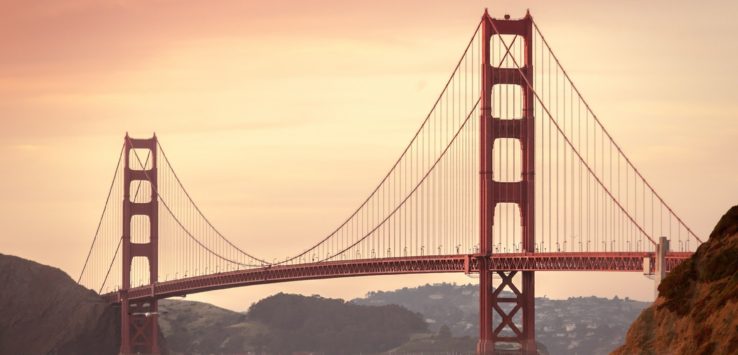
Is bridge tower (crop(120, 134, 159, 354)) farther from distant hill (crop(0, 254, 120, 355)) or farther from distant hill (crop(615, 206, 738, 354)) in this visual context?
distant hill (crop(615, 206, 738, 354))

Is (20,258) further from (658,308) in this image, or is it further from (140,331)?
(658,308)

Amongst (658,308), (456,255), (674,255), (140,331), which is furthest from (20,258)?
(658,308)

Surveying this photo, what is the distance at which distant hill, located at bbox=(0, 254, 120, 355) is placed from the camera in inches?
6388

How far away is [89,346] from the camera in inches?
6422

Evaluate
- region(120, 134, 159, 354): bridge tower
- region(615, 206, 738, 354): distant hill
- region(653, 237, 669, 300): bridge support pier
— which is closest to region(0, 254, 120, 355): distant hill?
region(120, 134, 159, 354): bridge tower

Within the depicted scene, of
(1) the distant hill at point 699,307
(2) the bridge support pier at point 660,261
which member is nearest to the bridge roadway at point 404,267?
(2) the bridge support pier at point 660,261

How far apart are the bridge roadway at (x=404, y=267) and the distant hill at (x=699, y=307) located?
31.1 meters

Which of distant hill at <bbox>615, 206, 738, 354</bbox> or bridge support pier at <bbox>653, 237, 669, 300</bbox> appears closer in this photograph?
distant hill at <bbox>615, 206, 738, 354</bbox>

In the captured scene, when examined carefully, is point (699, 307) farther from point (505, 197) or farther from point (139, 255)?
point (139, 255)

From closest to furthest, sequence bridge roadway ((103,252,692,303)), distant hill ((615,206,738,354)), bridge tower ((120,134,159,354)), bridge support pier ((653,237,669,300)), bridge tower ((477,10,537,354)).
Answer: distant hill ((615,206,738,354)), bridge support pier ((653,237,669,300)), bridge roadway ((103,252,692,303)), bridge tower ((477,10,537,354)), bridge tower ((120,134,159,354))

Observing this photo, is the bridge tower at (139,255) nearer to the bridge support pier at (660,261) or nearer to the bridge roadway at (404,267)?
the bridge roadway at (404,267)

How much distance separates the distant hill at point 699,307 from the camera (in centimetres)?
4456

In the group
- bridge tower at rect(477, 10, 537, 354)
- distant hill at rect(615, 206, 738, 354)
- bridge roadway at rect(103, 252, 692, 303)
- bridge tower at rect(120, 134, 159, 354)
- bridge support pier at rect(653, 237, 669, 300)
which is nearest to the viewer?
distant hill at rect(615, 206, 738, 354)

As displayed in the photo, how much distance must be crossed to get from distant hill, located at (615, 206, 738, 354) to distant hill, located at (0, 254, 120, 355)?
11648 centimetres
